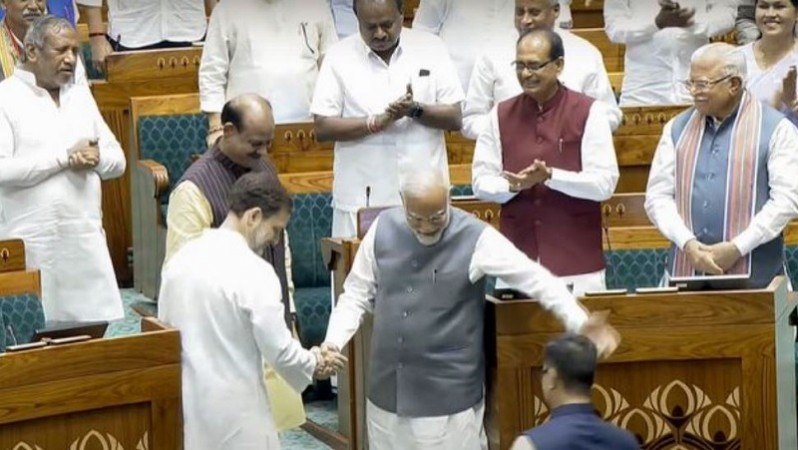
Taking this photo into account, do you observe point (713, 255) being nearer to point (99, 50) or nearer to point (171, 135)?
point (171, 135)

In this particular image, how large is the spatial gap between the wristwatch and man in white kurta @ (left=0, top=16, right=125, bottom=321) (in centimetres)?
99

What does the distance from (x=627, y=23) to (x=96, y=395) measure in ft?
13.1

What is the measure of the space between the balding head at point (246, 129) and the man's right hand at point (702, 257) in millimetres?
1264

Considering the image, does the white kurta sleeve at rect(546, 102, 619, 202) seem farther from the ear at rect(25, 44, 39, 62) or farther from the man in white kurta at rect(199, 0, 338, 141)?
the man in white kurta at rect(199, 0, 338, 141)

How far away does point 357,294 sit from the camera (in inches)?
195

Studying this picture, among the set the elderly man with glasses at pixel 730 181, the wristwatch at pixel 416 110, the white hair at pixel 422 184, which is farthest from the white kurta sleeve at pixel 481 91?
the white hair at pixel 422 184

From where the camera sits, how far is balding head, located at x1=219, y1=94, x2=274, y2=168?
16.5 ft

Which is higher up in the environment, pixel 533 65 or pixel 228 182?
pixel 533 65

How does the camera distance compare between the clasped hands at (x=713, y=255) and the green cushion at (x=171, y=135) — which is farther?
the green cushion at (x=171, y=135)

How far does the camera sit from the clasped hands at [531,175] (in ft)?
16.7

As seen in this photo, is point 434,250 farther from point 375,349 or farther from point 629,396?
point 629,396

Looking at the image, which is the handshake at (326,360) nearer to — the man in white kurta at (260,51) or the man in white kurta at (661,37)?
the man in white kurta at (260,51)

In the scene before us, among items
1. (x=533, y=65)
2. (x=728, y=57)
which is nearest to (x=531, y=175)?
(x=533, y=65)

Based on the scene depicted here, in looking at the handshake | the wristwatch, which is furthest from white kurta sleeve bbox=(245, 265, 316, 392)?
the wristwatch
